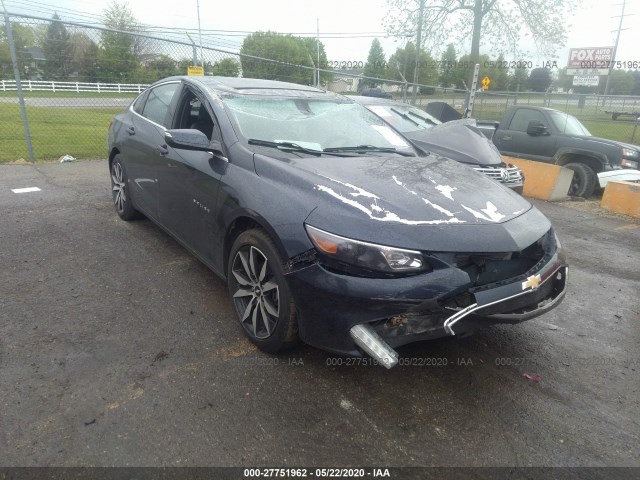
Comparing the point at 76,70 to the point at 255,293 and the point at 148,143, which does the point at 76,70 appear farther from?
the point at 255,293

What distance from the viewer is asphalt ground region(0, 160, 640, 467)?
2.18 meters

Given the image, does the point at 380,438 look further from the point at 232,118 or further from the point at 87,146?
the point at 87,146

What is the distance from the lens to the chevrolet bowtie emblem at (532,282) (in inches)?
99.8

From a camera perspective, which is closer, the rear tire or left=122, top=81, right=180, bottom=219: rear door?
left=122, top=81, right=180, bottom=219: rear door

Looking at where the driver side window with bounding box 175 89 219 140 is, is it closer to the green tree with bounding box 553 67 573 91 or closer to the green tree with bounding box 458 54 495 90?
the green tree with bounding box 458 54 495 90

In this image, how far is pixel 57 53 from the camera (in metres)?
9.10

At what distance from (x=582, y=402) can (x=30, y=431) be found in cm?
287

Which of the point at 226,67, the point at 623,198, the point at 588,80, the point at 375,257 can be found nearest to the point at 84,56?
the point at 226,67

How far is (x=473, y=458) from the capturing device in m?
2.18

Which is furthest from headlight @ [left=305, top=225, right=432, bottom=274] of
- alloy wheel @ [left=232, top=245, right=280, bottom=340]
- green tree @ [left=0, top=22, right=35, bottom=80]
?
green tree @ [left=0, top=22, right=35, bottom=80]

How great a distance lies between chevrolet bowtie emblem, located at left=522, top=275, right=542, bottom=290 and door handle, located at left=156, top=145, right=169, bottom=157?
291cm

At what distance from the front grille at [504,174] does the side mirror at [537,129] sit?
2887mm

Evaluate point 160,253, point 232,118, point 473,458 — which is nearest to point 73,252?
point 160,253

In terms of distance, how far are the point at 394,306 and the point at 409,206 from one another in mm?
601
